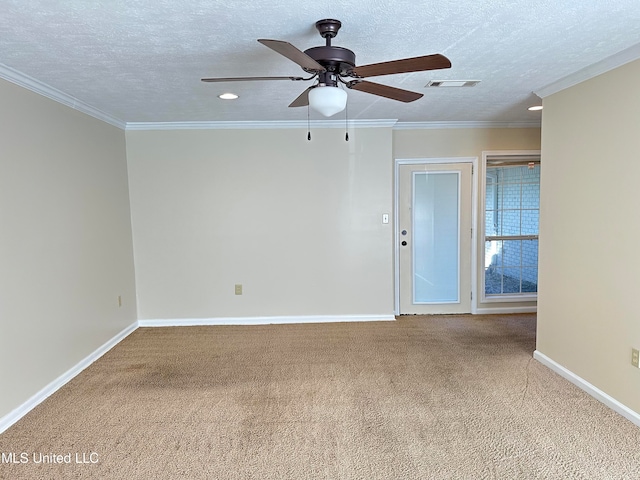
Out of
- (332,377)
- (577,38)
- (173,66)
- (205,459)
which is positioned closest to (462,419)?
(332,377)

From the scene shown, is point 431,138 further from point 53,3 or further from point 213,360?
point 53,3

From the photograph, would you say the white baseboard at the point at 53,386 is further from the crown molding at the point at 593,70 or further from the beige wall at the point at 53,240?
the crown molding at the point at 593,70

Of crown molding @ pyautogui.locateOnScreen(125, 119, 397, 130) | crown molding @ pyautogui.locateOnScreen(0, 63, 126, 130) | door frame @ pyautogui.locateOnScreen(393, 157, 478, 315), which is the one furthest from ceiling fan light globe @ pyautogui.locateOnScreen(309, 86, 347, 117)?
door frame @ pyautogui.locateOnScreen(393, 157, 478, 315)

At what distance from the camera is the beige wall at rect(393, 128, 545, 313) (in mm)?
4578

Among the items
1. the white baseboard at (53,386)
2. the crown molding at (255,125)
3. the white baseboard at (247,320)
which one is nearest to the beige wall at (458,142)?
the crown molding at (255,125)

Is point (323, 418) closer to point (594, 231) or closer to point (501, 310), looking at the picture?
point (594, 231)

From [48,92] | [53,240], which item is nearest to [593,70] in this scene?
[48,92]

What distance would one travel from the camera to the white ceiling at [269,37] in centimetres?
178

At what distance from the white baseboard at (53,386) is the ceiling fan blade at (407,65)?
9.64 ft

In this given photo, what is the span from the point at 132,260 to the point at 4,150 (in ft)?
6.58

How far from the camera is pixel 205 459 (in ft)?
6.99

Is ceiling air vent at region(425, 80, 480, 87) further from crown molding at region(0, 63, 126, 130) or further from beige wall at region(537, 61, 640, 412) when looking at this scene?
crown molding at region(0, 63, 126, 130)

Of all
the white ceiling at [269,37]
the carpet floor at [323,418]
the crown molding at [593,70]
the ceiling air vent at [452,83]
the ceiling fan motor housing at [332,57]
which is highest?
the ceiling air vent at [452,83]

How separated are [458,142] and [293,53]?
3441mm
